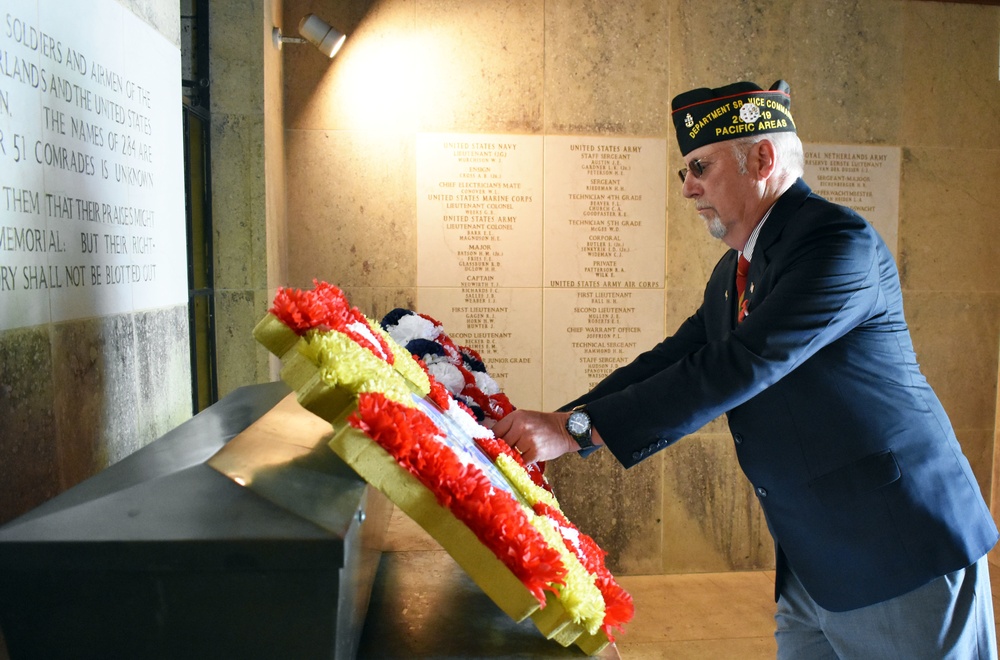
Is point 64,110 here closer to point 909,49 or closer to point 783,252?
point 783,252

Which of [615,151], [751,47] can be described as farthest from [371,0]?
[751,47]

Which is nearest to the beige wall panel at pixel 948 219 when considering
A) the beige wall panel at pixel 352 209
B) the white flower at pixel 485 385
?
the beige wall panel at pixel 352 209

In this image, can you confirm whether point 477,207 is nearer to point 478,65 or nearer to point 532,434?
point 478,65

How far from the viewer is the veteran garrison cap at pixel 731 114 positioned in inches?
83.8

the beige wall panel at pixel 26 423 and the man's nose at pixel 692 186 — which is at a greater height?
the man's nose at pixel 692 186

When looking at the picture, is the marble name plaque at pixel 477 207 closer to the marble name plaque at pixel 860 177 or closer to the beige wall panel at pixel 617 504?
the beige wall panel at pixel 617 504

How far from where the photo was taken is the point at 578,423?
180cm

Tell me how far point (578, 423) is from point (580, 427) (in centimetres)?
1

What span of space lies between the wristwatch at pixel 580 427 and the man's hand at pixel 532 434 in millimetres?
39

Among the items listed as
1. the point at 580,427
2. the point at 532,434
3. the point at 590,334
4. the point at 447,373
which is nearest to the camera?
the point at 532,434

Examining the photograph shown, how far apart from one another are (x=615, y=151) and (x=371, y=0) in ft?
5.37

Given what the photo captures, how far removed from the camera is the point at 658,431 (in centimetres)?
180

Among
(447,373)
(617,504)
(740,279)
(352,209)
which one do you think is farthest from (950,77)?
(447,373)

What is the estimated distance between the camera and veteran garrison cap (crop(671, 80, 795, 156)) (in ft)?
6.98
